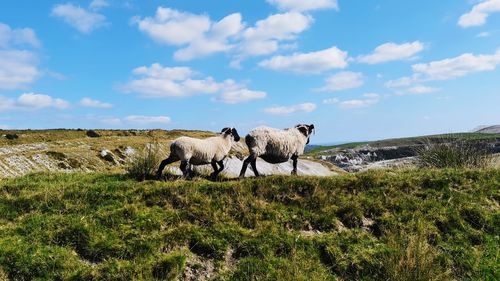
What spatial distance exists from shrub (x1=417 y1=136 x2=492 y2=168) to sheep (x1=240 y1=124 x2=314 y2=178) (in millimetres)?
6014

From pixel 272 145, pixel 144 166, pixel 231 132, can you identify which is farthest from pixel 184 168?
pixel 272 145

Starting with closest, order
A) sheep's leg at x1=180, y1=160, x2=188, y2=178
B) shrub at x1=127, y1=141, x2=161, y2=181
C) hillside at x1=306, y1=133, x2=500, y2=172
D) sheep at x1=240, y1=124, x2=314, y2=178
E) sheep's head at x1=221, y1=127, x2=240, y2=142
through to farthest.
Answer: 1. sheep's leg at x1=180, y1=160, x2=188, y2=178
2. sheep at x1=240, y1=124, x2=314, y2=178
3. shrub at x1=127, y1=141, x2=161, y2=181
4. sheep's head at x1=221, y1=127, x2=240, y2=142
5. hillside at x1=306, y1=133, x2=500, y2=172

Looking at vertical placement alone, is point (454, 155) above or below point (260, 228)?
above

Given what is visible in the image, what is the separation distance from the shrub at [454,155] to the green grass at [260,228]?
9.85ft

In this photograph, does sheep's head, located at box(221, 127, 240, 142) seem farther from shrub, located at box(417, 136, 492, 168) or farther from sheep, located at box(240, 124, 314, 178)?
shrub, located at box(417, 136, 492, 168)

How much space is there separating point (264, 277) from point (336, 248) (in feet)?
6.76

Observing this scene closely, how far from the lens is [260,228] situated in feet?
34.3

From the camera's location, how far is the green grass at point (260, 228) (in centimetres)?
901

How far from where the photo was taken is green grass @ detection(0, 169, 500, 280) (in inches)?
355

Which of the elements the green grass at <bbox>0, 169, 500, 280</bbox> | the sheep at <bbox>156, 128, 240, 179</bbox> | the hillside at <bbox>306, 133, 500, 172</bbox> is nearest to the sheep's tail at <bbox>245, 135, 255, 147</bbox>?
Answer: the sheep at <bbox>156, 128, 240, 179</bbox>

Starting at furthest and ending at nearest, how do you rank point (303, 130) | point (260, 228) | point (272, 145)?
1. point (303, 130)
2. point (272, 145)
3. point (260, 228)

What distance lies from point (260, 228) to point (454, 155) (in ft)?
34.3

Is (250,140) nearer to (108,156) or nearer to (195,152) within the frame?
(195,152)

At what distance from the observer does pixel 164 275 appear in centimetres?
891
